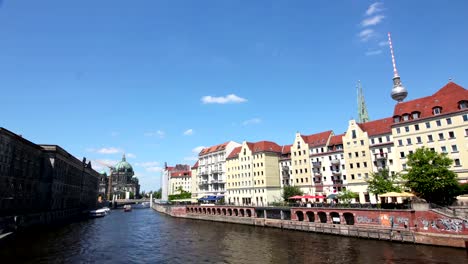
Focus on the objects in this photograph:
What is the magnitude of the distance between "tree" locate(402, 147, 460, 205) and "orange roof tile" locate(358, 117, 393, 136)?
934 inches

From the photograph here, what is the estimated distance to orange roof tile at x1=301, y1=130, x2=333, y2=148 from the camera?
9838cm

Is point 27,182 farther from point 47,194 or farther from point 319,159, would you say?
point 319,159

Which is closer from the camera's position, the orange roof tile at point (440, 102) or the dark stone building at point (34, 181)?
the orange roof tile at point (440, 102)

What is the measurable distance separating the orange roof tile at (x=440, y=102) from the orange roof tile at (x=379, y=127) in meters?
4.03

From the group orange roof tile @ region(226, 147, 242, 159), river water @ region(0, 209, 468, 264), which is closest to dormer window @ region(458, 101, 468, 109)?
river water @ region(0, 209, 468, 264)

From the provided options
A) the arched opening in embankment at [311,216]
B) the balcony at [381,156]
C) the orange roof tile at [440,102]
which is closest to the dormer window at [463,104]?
the orange roof tile at [440,102]

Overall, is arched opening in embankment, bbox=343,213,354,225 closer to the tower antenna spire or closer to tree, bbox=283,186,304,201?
tree, bbox=283,186,304,201

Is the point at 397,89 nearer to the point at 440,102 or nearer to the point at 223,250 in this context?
the point at 440,102

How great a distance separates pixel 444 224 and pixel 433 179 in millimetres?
10467

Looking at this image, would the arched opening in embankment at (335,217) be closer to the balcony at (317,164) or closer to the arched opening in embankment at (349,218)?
the arched opening in embankment at (349,218)

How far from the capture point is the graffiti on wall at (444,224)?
146 ft

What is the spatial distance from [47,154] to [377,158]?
340 ft

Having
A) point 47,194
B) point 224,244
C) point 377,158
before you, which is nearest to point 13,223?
point 47,194

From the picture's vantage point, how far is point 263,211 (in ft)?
296
